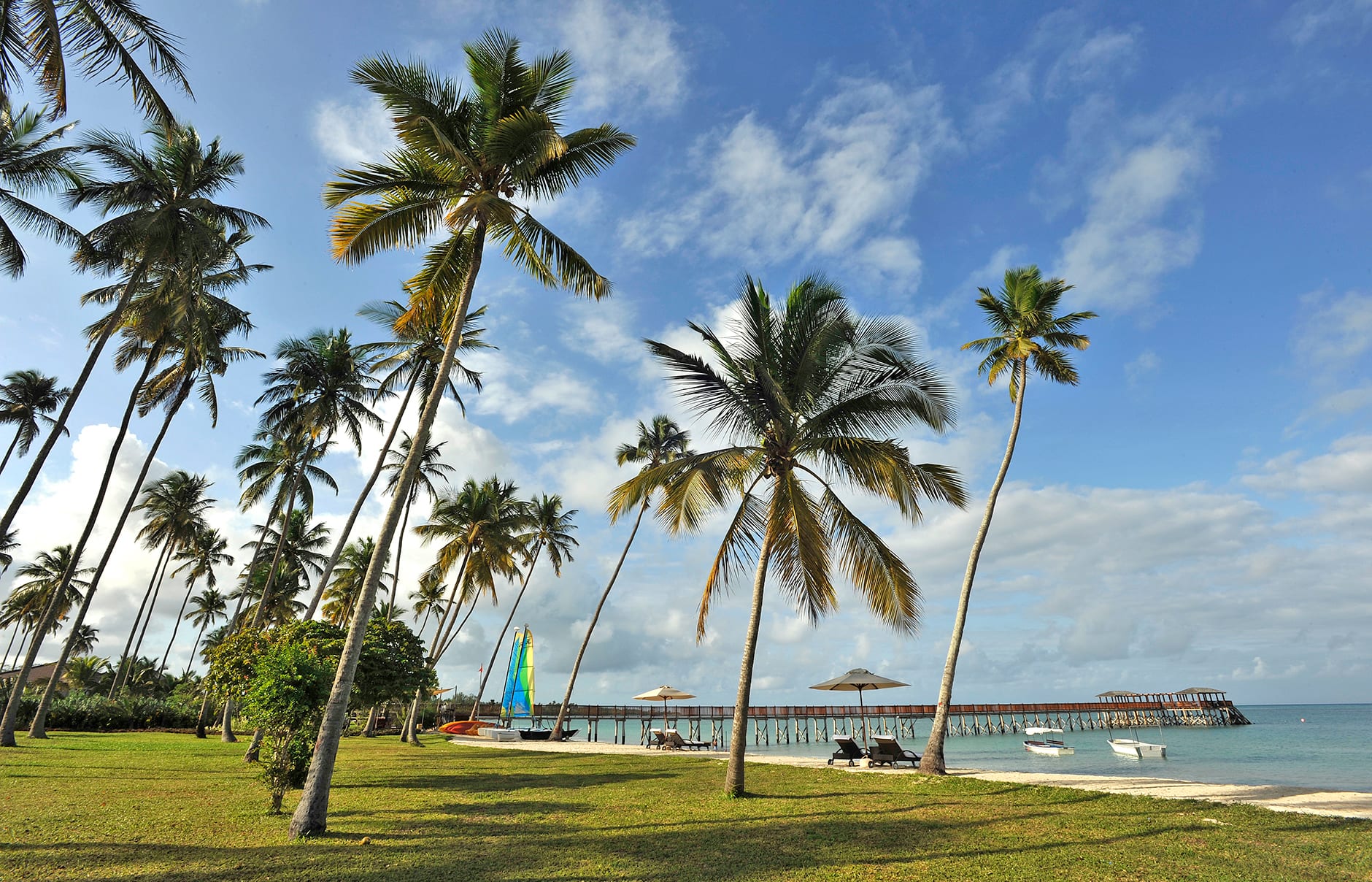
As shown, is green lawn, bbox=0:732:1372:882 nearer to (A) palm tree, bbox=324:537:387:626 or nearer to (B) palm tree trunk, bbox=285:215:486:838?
(B) palm tree trunk, bbox=285:215:486:838

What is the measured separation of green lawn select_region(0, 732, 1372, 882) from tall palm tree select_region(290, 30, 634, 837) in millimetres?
2370

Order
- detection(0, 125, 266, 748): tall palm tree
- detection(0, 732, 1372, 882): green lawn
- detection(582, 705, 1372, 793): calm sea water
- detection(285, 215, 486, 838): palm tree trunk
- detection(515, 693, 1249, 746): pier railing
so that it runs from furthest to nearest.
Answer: detection(515, 693, 1249, 746): pier railing, detection(582, 705, 1372, 793): calm sea water, detection(0, 125, 266, 748): tall palm tree, detection(285, 215, 486, 838): palm tree trunk, detection(0, 732, 1372, 882): green lawn

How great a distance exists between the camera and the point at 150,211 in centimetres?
1664

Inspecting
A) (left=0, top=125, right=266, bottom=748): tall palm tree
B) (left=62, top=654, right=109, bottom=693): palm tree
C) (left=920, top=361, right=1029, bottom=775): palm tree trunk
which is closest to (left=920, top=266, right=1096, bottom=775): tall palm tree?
(left=920, top=361, right=1029, bottom=775): palm tree trunk

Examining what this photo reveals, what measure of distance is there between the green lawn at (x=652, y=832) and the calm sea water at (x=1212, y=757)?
359 inches

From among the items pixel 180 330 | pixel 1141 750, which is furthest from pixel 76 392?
pixel 1141 750

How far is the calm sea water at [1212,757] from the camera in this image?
22234 mm

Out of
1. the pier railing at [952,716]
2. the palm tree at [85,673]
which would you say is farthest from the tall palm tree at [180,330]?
the palm tree at [85,673]

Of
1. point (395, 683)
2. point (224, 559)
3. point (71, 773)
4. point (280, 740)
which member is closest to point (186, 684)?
point (224, 559)

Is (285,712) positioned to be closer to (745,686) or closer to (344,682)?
(344,682)

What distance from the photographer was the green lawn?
22.3ft

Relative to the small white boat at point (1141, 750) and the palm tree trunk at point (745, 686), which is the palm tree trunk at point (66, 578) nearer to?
the palm tree trunk at point (745, 686)

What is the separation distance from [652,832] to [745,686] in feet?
11.1

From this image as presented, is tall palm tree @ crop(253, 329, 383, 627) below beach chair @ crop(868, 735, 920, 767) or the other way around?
the other way around
